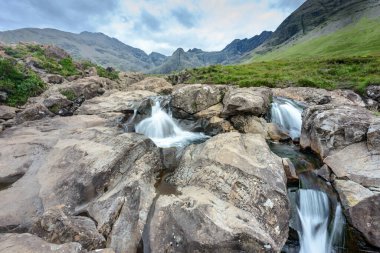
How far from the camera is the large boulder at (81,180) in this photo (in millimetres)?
10227

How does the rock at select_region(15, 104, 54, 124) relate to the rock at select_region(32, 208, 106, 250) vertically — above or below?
above

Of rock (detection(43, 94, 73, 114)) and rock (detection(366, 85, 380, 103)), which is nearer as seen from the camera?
rock (detection(43, 94, 73, 114))

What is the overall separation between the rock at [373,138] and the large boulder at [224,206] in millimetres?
5087

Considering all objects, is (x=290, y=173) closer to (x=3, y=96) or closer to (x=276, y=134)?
(x=276, y=134)

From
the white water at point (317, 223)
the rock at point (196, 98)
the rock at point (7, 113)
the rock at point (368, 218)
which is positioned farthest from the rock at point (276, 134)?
the rock at point (7, 113)

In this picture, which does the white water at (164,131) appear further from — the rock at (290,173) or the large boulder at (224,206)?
the rock at (290,173)

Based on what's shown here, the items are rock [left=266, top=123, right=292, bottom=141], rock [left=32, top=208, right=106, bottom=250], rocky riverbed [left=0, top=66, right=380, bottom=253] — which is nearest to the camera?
rock [left=32, top=208, right=106, bottom=250]

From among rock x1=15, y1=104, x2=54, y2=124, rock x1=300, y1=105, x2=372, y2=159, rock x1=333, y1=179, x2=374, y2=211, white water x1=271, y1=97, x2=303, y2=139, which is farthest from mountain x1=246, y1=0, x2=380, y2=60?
rock x1=15, y1=104, x2=54, y2=124

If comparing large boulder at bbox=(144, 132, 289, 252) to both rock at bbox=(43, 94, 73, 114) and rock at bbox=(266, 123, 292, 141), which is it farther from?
rock at bbox=(43, 94, 73, 114)

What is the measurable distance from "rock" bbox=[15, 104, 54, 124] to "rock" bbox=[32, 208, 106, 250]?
57.8 feet

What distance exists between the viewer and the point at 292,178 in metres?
13.8

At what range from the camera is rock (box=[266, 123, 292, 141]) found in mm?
20562

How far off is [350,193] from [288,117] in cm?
1321

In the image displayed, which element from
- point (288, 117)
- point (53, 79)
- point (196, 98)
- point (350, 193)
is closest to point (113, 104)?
point (196, 98)
